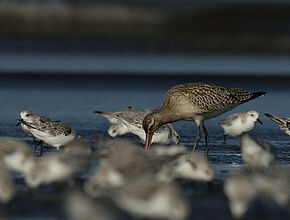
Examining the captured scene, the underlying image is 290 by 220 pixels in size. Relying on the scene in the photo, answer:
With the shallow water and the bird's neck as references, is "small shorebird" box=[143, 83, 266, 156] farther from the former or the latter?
the shallow water

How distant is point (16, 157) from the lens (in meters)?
9.12

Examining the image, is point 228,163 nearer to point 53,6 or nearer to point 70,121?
point 70,121

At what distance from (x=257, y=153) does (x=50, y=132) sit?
12.1 ft

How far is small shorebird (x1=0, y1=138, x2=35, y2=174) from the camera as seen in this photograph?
898 centimetres

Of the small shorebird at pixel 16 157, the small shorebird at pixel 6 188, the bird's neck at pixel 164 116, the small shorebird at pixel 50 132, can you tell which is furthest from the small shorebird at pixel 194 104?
the small shorebird at pixel 6 188

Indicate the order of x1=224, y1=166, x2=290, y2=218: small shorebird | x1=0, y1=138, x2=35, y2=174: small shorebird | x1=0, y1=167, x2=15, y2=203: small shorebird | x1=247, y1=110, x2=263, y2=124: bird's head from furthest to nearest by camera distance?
x1=247, y1=110, x2=263, y2=124: bird's head → x1=0, y1=138, x2=35, y2=174: small shorebird → x1=0, y1=167, x2=15, y2=203: small shorebird → x1=224, y1=166, x2=290, y2=218: small shorebird

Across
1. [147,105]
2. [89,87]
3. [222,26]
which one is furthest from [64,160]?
[222,26]

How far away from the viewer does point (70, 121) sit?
15.1 metres

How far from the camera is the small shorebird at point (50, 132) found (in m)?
11.7

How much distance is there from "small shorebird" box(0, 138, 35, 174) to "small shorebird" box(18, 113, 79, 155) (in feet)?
7.47

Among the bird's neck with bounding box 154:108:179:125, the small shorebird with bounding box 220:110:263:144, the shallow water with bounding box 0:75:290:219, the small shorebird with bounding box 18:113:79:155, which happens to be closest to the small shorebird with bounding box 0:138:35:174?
the shallow water with bounding box 0:75:290:219

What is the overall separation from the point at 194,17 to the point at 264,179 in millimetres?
26307

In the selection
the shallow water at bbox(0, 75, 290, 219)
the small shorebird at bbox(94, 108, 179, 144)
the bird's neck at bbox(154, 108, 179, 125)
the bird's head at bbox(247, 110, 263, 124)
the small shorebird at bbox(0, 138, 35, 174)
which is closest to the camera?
the shallow water at bbox(0, 75, 290, 219)

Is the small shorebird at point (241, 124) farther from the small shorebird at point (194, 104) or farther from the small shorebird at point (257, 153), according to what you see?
the small shorebird at point (257, 153)
